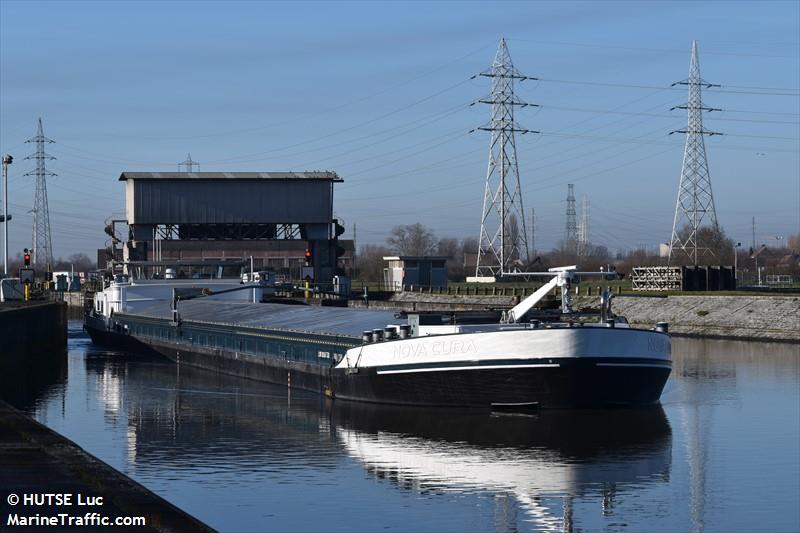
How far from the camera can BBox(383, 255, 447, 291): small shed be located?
109500 millimetres

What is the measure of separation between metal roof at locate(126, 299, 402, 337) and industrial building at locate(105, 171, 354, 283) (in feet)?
104

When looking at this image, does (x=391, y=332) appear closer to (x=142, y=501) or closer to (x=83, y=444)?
(x=83, y=444)

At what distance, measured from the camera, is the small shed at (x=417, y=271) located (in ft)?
359

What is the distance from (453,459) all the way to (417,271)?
8674 cm

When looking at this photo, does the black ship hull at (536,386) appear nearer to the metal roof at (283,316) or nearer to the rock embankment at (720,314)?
the metal roof at (283,316)

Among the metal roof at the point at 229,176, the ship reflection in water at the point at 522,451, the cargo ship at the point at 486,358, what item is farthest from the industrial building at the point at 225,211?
the ship reflection in water at the point at 522,451

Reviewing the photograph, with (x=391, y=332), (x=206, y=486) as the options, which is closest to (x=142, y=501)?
(x=206, y=486)

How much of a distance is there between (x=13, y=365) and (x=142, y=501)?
3433 cm

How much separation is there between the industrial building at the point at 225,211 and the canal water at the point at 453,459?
51745mm

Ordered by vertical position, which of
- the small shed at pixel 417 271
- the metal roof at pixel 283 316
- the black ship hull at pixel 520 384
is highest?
the small shed at pixel 417 271

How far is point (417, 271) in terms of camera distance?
11044cm

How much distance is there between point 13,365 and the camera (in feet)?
155

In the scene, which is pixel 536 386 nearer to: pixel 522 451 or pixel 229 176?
pixel 522 451

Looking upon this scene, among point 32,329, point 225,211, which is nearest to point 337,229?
point 225,211
